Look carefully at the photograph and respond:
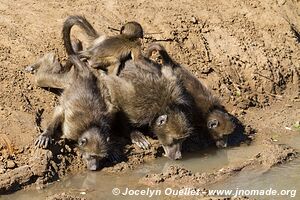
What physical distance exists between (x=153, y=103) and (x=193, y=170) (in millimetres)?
1057

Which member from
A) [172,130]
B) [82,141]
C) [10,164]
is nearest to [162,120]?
[172,130]

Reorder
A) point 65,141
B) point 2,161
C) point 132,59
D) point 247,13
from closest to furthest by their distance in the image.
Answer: point 2,161
point 65,141
point 132,59
point 247,13

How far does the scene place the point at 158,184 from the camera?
9.30 metres

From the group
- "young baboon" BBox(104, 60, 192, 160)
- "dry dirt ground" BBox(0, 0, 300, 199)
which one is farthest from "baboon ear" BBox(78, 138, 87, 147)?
"young baboon" BBox(104, 60, 192, 160)

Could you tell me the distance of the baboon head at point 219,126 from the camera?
10.7 m

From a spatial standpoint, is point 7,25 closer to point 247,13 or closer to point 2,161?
point 2,161

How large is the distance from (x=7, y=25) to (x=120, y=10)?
77.6 inches

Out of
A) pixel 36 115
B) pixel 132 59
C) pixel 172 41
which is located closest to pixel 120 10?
pixel 172 41

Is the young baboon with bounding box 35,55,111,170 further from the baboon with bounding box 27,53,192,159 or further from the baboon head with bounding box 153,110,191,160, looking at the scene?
the baboon head with bounding box 153,110,191,160

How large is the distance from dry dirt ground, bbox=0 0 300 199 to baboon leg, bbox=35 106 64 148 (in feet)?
0.38

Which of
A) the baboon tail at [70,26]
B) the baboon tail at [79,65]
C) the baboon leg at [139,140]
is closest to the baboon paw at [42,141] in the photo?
the baboon tail at [79,65]

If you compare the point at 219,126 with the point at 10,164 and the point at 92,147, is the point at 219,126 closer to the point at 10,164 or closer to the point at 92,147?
the point at 92,147

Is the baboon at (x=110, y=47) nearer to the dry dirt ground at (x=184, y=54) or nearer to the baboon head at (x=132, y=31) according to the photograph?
the baboon head at (x=132, y=31)

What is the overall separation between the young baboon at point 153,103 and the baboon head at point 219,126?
21.6 inches
